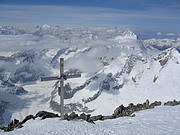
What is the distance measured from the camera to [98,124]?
2567cm

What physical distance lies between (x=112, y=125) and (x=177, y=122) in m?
5.14

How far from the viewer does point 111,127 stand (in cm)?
2441

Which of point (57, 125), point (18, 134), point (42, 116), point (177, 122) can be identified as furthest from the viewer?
point (42, 116)

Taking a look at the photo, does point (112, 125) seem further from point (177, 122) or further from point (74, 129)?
point (177, 122)

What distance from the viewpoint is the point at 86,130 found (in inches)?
920

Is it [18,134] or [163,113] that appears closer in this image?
[18,134]

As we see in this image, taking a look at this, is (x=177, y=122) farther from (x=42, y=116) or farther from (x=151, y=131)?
(x=42, y=116)

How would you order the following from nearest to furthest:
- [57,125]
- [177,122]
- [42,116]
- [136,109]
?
1. [57,125]
2. [177,122]
3. [42,116]
4. [136,109]

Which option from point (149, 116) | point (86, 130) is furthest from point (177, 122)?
point (86, 130)

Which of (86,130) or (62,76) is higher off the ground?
(62,76)

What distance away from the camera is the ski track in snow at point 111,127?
76.1ft

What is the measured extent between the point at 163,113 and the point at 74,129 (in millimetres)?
10124

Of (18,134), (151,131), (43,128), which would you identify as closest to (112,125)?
(151,131)

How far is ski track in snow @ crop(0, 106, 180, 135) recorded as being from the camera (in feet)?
76.1
